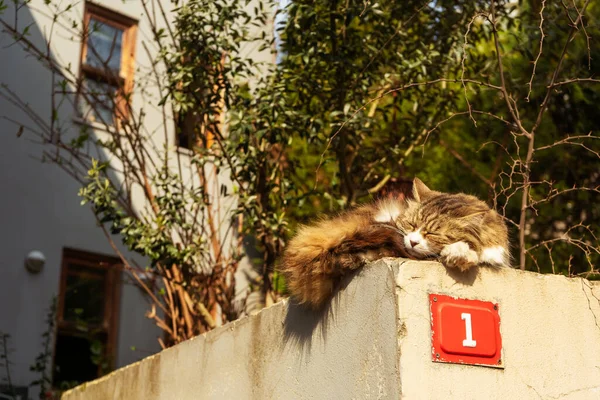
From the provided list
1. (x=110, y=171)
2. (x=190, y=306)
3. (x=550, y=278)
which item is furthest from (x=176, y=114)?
(x=550, y=278)

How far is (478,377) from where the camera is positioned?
2832mm

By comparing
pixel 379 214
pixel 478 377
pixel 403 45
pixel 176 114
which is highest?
pixel 403 45

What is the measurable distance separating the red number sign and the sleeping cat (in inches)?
5.7

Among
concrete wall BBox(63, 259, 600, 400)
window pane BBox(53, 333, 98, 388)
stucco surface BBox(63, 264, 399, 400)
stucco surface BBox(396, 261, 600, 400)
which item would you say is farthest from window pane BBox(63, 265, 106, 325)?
stucco surface BBox(396, 261, 600, 400)

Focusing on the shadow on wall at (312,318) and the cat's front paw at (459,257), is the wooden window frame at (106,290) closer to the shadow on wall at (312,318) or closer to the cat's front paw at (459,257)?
the shadow on wall at (312,318)

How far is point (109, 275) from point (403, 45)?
4.16m

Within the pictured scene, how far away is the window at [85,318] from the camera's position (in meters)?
8.48

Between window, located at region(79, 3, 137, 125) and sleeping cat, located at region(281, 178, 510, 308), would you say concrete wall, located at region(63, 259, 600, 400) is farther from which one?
window, located at region(79, 3, 137, 125)

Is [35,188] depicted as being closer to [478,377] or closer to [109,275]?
[109,275]

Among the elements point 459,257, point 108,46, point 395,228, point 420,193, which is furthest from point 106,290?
point 459,257

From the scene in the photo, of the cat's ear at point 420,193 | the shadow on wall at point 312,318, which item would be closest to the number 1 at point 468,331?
the shadow on wall at point 312,318

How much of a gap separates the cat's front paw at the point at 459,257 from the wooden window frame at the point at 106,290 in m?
6.18

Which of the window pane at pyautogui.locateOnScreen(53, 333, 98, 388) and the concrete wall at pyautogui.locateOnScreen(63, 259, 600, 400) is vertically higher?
the window pane at pyautogui.locateOnScreen(53, 333, 98, 388)

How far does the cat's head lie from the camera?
3207 millimetres
